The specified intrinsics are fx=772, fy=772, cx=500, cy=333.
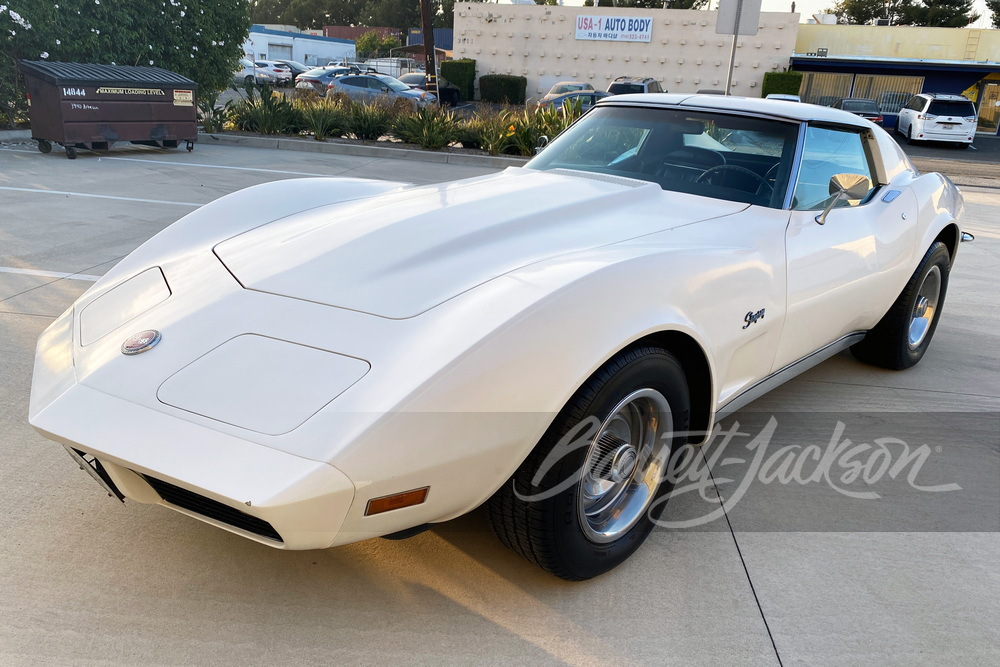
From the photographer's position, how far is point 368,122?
13.8 meters

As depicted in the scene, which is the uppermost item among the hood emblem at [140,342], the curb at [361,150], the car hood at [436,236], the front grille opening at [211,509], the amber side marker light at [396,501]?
the car hood at [436,236]

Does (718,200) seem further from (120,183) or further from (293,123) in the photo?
(293,123)

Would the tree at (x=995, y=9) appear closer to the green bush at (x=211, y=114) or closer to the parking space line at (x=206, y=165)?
the green bush at (x=211, y=114)

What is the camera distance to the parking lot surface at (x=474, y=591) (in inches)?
80.4

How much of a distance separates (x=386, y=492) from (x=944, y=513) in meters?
2.24

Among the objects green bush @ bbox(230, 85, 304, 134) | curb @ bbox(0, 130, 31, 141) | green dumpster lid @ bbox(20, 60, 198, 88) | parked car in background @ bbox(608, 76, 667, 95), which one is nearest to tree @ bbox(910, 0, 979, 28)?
parked car in background @ bbox(608, 76, 667, 95)

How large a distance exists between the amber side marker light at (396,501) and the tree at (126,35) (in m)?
12.8

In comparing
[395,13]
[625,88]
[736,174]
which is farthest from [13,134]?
[395,13]

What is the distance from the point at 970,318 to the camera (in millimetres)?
5359

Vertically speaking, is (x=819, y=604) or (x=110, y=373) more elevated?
(x=110, y=373)

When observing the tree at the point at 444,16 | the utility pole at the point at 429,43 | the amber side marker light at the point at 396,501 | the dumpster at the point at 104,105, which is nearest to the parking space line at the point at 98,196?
the dumpster at the point at 104,105

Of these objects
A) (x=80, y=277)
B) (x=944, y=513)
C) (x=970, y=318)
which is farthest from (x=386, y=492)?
(x=970, y=318)

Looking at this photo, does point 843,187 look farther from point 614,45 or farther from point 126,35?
point 614,45

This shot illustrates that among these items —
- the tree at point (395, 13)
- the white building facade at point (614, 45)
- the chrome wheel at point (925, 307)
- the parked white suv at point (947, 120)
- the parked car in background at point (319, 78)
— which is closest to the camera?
the chrome wheel at point (925, 307)
